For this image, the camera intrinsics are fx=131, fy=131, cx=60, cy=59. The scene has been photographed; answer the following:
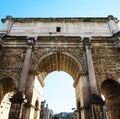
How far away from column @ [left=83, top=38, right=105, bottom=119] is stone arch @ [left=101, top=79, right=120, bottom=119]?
1646 millimetres

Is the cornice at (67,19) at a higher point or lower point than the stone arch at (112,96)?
higher

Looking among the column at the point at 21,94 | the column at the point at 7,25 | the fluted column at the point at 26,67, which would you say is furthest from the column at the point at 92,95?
the column at the point at 7,25

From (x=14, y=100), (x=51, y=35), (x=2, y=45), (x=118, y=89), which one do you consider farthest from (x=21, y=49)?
(x=118, y=89)

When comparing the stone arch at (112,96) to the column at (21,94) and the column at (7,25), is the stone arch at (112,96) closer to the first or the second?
the column at (21,94)

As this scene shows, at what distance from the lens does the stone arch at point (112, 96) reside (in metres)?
10.3

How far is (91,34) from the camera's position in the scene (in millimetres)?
12750

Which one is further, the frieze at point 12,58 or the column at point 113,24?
the column at point 113,24

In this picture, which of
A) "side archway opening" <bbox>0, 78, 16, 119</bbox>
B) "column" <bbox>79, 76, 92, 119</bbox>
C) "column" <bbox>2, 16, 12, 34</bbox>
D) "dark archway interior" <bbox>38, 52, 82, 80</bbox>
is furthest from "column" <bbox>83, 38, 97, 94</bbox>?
"column" <bbox>2, 16, 12, 34</bbox>

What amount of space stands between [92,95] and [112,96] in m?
3.57

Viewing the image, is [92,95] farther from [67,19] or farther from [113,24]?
[67,19]

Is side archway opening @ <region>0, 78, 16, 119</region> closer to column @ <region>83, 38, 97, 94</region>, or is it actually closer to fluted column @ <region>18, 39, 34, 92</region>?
fluted column @ <region>18, 39, 34, 92</region>

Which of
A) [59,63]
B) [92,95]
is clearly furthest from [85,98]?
[59,63]

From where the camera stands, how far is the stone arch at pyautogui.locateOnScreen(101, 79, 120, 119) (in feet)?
33.7

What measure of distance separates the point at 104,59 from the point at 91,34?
305 centimetres
